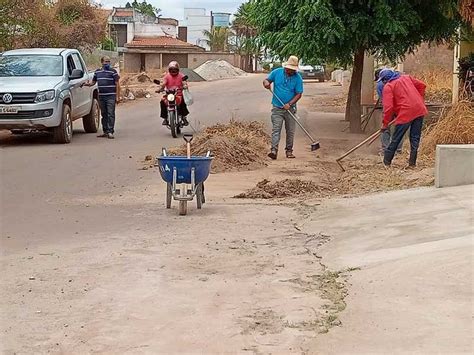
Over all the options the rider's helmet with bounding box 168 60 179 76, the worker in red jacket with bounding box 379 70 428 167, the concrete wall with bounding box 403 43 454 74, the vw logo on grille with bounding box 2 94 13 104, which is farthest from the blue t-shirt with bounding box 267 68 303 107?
the concrete wall with bounding box 403 43 454 74

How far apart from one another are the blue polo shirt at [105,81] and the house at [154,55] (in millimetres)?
49629

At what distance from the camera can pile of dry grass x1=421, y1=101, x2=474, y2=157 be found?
13.3 meters

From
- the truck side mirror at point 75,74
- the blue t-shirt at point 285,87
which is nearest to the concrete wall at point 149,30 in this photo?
the truck side mirror at point 75,74

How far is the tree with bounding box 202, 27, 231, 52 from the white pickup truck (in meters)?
72.6

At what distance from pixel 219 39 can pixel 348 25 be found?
2956 inches

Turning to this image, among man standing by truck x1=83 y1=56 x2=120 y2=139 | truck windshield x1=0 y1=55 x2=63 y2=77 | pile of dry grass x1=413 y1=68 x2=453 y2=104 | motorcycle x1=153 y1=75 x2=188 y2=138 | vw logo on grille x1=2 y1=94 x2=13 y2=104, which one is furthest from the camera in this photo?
pile of dry grass x1=413 y1=68 x2=453 y2=104

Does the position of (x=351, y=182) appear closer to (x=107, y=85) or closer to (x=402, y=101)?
(x=402, y=101)

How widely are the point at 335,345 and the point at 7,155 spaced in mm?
10815

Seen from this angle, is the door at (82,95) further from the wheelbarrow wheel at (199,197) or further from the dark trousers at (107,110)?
the wheelbarrow wheel at (199,197)

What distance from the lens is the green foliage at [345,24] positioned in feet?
52.9

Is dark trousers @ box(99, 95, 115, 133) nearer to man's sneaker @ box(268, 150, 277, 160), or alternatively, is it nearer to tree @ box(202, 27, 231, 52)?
man's sneaker @ box(268, 150, 277, 160)

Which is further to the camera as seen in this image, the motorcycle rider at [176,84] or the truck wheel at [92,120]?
the truck wheel at [92,120]

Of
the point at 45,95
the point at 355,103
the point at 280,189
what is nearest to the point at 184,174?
the point at 280,189

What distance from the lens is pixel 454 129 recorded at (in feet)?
44.1
